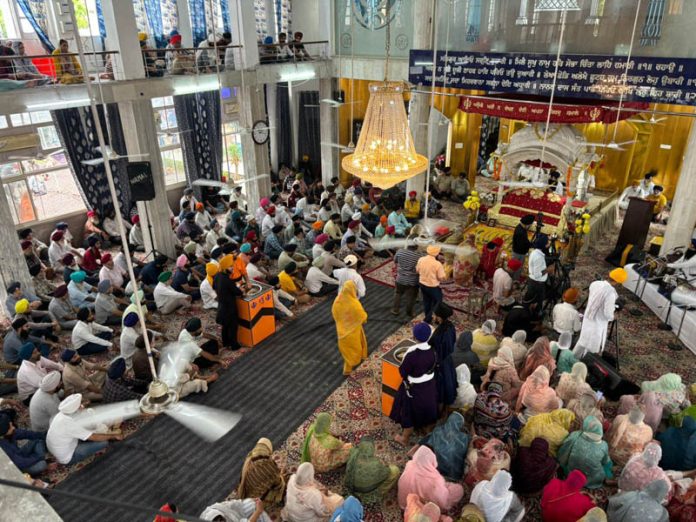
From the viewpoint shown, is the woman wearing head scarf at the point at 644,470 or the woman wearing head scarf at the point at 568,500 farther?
the woman wearing head scarf at the point at 644,470

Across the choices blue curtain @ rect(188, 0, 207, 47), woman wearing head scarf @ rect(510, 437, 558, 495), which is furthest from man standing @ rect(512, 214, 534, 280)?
blue curtain @ rect(188, 0, 207, 47)

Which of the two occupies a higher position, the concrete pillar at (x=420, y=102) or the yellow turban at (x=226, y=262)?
the concrete pillar at (x=420, y=102)

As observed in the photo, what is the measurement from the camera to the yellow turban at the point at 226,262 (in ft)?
20.0

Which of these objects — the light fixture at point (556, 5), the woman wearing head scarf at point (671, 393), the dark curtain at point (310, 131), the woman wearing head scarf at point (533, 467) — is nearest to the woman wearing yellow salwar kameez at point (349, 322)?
the woman wearing head scarf at point (533, 467)

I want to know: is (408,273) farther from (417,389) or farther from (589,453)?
(589,453)

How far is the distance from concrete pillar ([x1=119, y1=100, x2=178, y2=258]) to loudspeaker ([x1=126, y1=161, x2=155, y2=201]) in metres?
0.61

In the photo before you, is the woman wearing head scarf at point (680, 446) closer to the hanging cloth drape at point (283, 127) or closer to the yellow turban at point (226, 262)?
the yellow turban at point (226, 262)

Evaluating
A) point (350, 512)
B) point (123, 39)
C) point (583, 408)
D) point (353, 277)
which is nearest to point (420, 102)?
point (353, 277)

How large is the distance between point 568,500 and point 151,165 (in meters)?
7.59

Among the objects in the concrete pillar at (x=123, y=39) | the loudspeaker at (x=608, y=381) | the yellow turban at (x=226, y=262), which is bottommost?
the loudspeaker at (x=608, y=381)

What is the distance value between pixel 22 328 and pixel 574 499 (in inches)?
228

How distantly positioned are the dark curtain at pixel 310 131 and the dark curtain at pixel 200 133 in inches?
101

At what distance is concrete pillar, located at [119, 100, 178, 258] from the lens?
811 cm

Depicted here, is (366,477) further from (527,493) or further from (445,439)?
(527,493)
